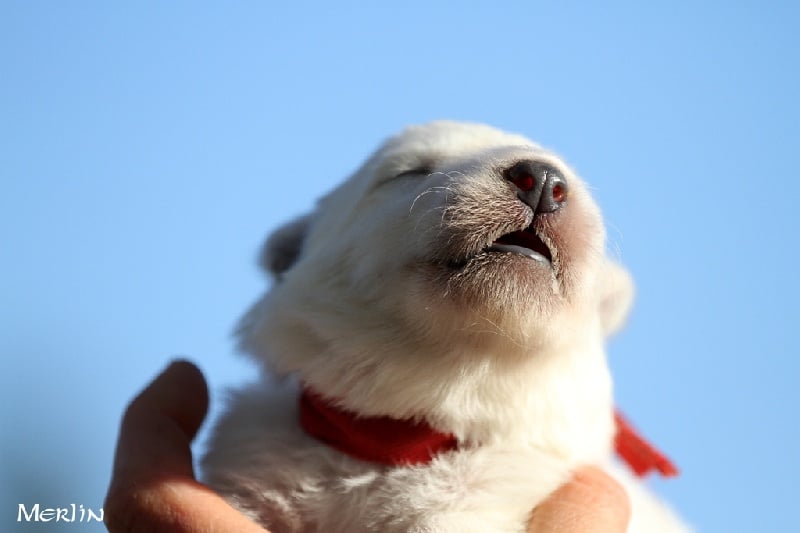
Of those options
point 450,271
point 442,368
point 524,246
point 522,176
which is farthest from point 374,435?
point 522,176

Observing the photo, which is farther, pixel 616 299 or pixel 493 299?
pixel 616 299

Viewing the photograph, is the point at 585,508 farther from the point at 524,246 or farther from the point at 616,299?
the point at 616,299

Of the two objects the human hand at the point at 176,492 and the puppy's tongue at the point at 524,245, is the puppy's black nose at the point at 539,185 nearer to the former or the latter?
the puppy's tongue at the point at 524,245

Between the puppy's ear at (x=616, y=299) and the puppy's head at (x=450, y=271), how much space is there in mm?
125

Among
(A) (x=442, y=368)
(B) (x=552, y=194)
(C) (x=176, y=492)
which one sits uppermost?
(B) (x=552, y=194)

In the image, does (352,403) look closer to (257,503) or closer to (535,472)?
(257,503)

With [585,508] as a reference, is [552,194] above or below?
above

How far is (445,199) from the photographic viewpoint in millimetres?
1752

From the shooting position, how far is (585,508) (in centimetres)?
167

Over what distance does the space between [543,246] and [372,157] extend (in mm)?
648

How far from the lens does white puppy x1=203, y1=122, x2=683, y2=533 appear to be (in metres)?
1.66

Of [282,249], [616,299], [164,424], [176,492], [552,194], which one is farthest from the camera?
[282,249]

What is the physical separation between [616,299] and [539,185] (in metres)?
0.62

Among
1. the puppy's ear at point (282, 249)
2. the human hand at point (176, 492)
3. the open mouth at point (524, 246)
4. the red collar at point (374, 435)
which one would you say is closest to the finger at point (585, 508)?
the human hand at point (176, 492)
